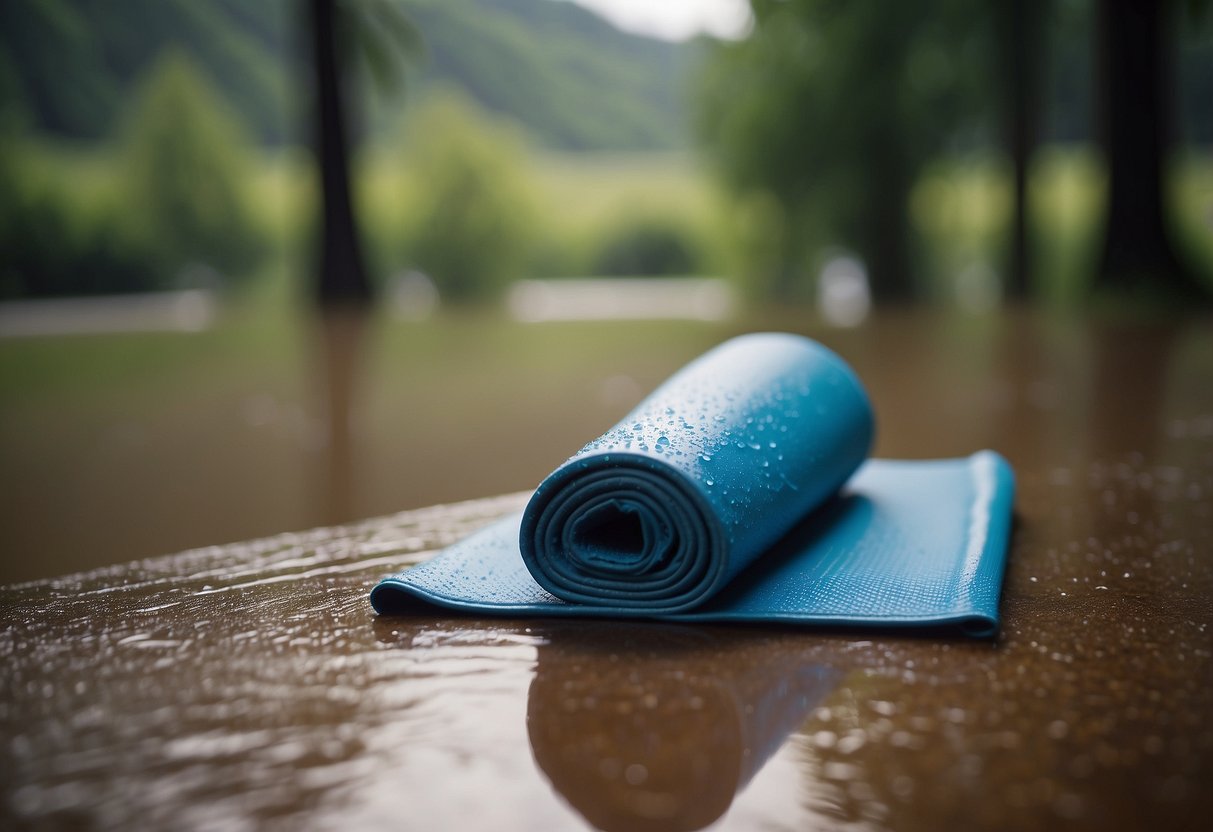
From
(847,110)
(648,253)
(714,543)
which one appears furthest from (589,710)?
(648,253)

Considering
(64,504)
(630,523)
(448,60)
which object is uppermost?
(448,60)

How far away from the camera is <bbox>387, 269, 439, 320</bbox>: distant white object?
898cm

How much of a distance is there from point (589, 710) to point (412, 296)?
11.4 metres

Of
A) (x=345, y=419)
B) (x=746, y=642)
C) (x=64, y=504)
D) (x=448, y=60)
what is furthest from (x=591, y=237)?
(x=746, y=642)

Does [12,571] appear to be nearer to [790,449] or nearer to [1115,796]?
[790,449]

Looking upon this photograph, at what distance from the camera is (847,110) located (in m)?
10.3

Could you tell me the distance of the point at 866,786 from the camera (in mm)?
1027

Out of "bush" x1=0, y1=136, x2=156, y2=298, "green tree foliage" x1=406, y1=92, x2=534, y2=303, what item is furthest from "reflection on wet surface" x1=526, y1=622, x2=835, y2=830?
"green tree foliage" x1=406, y1=92, x2=534, y2=303

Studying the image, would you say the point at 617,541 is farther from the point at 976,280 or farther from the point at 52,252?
the point at 976,280

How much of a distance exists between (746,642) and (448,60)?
80.3 ft

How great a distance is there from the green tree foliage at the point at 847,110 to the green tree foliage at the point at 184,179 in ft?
28.7

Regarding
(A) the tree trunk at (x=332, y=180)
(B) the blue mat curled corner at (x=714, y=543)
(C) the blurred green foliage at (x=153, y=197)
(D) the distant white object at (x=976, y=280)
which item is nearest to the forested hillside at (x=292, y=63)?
(C) the blurred green foliage at (x=153, y=197)

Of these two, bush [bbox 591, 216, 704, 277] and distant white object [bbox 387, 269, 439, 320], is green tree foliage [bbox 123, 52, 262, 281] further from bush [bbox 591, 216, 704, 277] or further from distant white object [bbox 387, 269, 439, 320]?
bush [bbox 591, 216, 704, 277]

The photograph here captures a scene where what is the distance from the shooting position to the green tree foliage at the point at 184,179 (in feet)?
54.4
